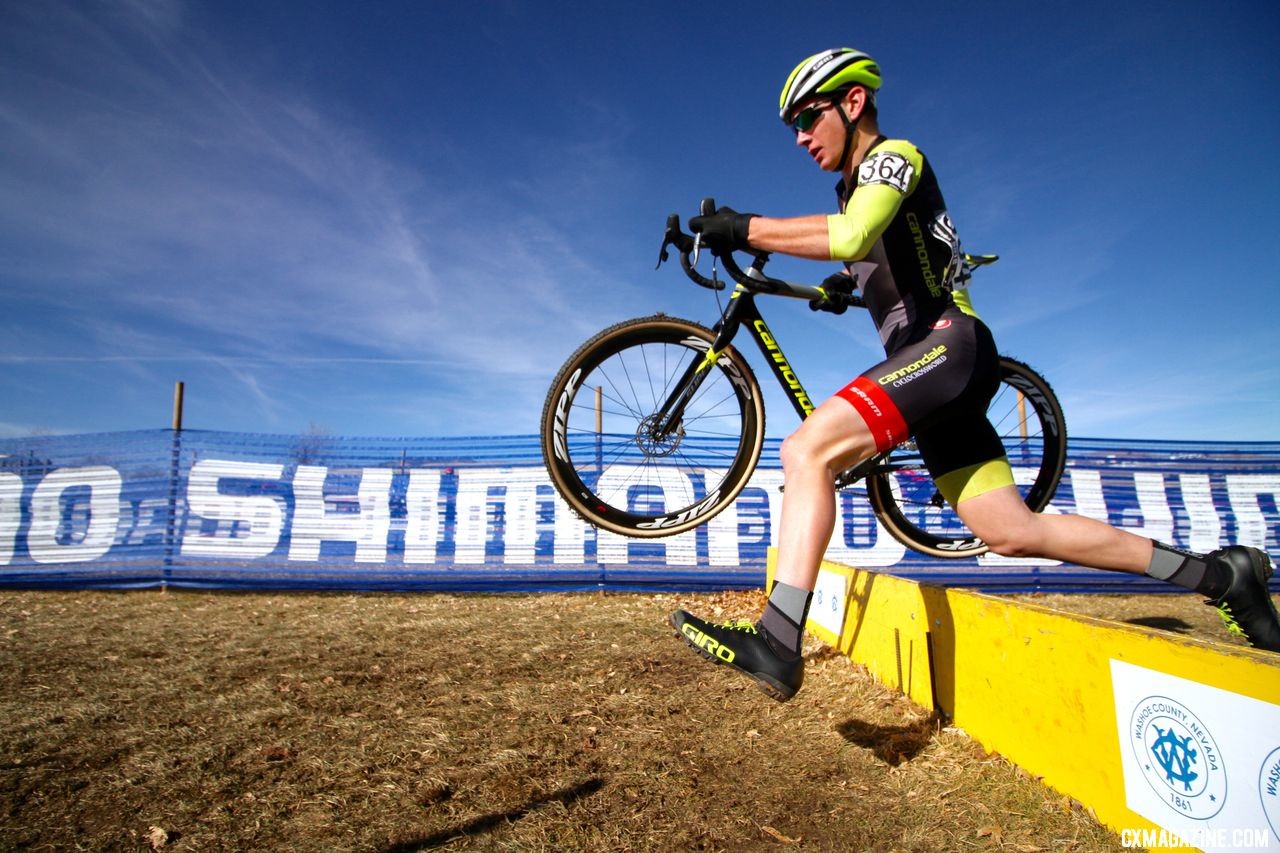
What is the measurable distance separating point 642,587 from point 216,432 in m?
6.73

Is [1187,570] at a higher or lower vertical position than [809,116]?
lower

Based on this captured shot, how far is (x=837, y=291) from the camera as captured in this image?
352cm

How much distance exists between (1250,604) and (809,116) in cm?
277

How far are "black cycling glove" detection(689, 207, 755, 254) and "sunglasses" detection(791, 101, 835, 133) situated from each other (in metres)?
0.49

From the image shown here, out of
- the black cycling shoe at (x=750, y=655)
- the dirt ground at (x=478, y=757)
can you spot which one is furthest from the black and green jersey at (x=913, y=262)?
the dirt ground at (x=478, y=757)

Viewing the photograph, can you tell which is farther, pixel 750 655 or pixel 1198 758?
pixel 750 655

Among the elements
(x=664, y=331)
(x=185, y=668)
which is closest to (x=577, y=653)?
(x=185, y=668)

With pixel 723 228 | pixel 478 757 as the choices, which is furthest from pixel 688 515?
pixel 478 757

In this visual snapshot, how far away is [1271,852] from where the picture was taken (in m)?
1.77

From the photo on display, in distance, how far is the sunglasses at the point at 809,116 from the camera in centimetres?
277

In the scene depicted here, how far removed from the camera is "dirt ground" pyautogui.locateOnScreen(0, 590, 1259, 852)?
8.25ft

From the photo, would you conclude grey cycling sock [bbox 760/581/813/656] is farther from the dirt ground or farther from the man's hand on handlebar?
the man's hand on handlebar

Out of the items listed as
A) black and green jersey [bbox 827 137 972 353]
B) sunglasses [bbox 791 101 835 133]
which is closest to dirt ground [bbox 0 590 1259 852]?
black and green jersey [bbox 827 137 972 353]

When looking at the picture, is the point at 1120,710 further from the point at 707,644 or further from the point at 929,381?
the point at 707,644
